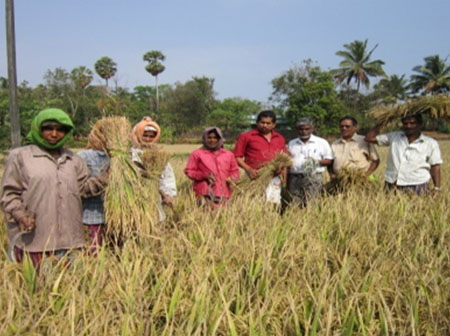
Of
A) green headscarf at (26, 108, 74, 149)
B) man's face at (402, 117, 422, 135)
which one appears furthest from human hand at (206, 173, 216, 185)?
man's face at (402, 117, 422, 135)

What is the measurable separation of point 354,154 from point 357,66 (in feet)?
119

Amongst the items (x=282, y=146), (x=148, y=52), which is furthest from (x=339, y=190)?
(x=148, y=52)

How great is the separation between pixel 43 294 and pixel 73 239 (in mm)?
519

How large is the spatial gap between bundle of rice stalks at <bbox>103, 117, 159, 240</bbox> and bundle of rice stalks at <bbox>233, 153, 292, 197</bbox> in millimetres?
1219

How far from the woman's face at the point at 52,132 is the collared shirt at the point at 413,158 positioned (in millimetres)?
3181

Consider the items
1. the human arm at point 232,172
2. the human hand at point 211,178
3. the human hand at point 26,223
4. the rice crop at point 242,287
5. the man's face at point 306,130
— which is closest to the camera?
the rice crop at point 242,287

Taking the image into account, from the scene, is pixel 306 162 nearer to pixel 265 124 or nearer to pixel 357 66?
pixel 265 124

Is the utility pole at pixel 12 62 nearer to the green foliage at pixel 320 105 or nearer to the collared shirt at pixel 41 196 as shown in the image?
the collared shirt at pixel 41 196

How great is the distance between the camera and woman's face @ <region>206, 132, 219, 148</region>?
3473 mm

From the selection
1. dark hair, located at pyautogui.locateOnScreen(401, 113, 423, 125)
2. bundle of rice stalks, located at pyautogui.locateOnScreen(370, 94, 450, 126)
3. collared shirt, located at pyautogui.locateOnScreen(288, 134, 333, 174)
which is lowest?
collared shirt, located at pyautogui.locateOnScreen(288, 134, 333, 174)

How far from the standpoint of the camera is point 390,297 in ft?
6.56

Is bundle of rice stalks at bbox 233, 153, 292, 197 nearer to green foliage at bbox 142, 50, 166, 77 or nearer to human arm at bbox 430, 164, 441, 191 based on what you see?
human arm at bbox 430, 164, 441, 191

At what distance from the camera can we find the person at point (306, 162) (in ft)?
13.3

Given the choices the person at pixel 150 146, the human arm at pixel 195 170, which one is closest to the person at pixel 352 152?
the human arm at pixel 195 170
